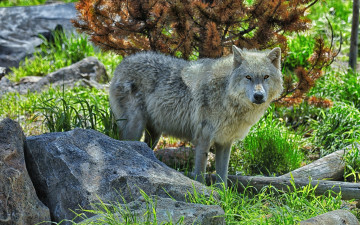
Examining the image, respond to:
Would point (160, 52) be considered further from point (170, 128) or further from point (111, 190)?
point (111, 190)

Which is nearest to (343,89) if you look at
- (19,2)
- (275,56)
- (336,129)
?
(336,129)

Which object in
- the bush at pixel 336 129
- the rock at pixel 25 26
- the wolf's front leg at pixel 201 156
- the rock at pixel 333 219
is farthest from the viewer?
the rock at pixel 25 26

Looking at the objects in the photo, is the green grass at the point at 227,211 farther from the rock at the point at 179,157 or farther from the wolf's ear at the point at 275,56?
the rock at the point at 179,157

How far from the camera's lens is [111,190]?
457cm

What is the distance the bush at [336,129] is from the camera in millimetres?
7605

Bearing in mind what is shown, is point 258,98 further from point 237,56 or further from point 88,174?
point 88,174

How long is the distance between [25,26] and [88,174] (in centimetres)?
880

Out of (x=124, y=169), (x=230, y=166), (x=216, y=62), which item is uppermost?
(x=216, y=62)

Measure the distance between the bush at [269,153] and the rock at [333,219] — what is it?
2309 mm

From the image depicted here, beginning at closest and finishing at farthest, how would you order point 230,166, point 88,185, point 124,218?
point 124,218 → point 88,185 → point 230,166

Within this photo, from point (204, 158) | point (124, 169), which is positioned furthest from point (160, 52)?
point (124, 169)

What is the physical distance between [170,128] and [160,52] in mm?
1314

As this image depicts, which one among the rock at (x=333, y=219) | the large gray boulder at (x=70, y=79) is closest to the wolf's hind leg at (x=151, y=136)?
the large gray boulder at (x=70, y=79)

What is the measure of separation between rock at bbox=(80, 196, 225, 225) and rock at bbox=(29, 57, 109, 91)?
20.2ft
